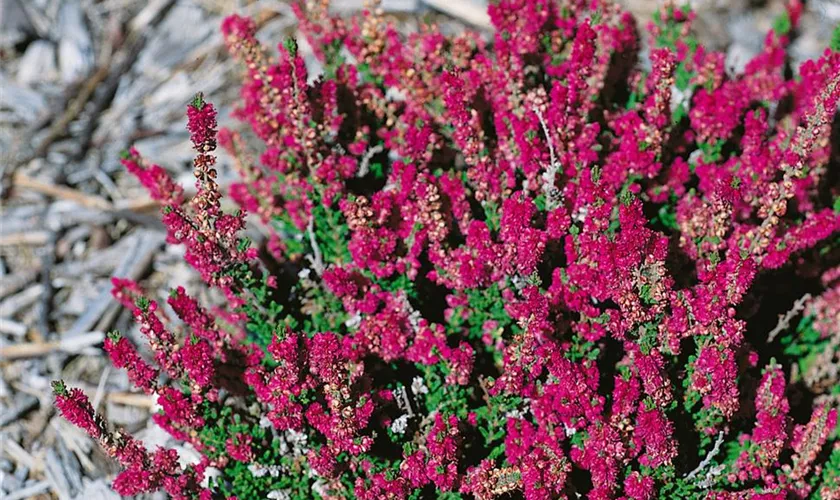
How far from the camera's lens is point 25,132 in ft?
16.7

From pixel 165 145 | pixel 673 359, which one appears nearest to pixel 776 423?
pixel 673 359

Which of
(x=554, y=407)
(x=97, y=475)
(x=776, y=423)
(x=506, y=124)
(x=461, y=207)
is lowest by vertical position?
(x=97, y=475)

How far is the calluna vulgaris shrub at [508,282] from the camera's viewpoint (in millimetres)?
2672

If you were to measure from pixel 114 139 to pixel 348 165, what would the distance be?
233 centimetres

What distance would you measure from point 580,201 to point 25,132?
11.7 ft

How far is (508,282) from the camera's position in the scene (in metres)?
3.04

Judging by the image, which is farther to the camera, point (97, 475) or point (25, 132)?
point (25, 132)

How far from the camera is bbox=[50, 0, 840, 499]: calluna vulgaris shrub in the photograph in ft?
8.77

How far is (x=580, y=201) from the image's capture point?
2.98m

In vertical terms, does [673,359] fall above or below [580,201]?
below

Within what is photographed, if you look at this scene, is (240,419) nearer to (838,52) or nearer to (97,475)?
(97,475)

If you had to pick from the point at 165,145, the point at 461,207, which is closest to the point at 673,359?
the point at 461,207

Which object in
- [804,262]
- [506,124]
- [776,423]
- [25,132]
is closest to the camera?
[776,423]

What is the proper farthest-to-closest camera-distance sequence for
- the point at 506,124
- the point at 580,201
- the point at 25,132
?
the point at 25,132
the point at 506,124
the point at 580,201
